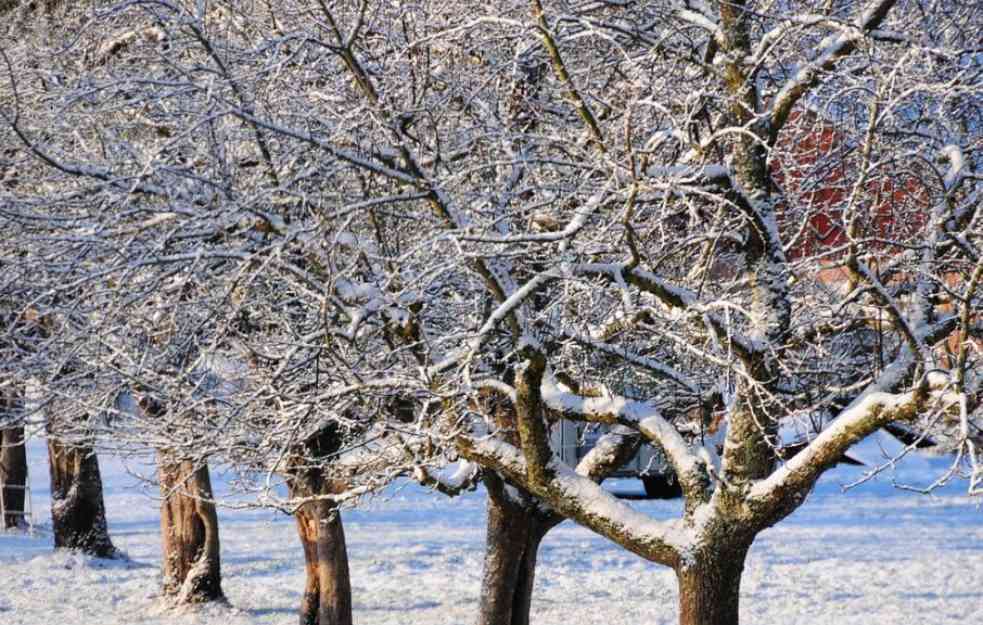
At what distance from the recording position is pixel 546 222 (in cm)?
752

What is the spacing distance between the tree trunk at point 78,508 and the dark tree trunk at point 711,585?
10.3m

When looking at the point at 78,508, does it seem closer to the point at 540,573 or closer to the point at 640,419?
the point at 540,573

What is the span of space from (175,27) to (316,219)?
1.68m

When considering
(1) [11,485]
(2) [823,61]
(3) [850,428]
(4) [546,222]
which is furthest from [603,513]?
(1) [11,485]

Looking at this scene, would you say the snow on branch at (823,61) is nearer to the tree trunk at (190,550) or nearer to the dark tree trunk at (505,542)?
the dark tree trunk at (505,542)

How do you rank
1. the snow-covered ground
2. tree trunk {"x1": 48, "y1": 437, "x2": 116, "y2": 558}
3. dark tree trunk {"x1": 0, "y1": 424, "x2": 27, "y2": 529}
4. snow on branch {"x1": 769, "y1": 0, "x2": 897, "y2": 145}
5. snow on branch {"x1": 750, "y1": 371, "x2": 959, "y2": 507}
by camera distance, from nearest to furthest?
snow on branch {"x1": 750, "y1": 371, "x2": 959, "y2": 507}, snow on branch {"x1": 769, "y1": 0, "x2": 897, "y2": 145}, the snow-covered ground, tree trunk {"x1": 48, "y1": 437, "x2": 116, "y2": 558}, dark tree trunk {"x1": 0, "y1": 424, "x2": 27, "y2": 529}

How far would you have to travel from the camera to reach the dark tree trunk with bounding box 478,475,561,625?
30.3ft

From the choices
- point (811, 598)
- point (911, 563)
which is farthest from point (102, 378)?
point (911, 563)

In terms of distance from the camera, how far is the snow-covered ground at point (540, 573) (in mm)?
13484

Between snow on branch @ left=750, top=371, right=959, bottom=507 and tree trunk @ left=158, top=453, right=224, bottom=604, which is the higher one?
snow on branch @ left=750, top=371, right=959, bottom=507

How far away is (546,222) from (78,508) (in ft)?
33.8

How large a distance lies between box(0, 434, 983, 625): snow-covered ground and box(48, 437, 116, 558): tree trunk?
0.29 meters

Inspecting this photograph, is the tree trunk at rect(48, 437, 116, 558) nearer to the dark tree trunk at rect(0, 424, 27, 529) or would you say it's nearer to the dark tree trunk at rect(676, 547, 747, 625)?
the dark tree trunk at rect(0, 424, 27, 529)

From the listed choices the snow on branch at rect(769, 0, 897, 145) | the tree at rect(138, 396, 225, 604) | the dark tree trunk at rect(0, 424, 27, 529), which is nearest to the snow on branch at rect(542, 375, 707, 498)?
the snow on branch at rect(769, 0, 897, 145)
